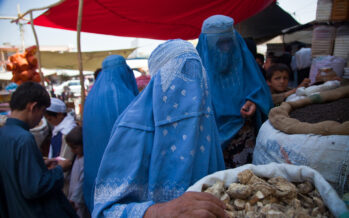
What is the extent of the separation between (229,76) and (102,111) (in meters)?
1.20

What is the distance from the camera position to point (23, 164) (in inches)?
60.6

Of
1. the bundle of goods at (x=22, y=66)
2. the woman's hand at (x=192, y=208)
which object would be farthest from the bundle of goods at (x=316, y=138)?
the bundle of goods at (x=22, y=66)

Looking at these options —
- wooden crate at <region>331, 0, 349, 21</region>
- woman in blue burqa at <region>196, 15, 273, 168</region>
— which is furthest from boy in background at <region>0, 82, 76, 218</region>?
wooden crate at <region>331, 0, 349, 21</region>

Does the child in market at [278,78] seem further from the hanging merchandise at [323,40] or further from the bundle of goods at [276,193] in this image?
the bundle of goods at [276,193]

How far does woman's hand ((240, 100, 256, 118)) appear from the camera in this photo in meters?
1.95

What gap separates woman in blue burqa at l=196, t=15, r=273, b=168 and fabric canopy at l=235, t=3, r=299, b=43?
14.1 feet

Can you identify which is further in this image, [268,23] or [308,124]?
[268,23]

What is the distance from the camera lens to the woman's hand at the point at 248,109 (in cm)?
195

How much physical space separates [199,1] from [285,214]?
4.05m

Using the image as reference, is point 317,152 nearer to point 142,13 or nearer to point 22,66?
point 142,13

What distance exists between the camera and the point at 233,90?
2094 mm

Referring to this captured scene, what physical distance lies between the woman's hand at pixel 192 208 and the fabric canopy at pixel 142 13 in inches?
145

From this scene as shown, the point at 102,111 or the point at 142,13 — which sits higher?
the point at 142,13

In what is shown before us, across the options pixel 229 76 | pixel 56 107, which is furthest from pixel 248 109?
pixel 56 107
